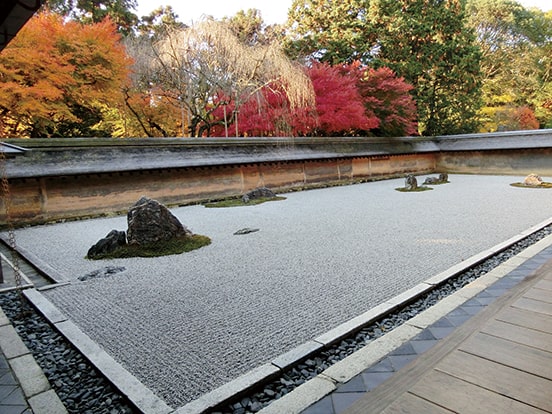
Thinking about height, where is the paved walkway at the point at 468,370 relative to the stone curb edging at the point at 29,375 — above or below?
below

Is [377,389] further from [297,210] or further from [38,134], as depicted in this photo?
[38,134]

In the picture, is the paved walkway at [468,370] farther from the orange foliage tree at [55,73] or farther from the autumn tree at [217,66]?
the orange foliage tree at [55,73]

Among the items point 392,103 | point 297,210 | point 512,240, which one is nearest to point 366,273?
point 512,240

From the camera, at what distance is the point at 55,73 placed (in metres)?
8.31

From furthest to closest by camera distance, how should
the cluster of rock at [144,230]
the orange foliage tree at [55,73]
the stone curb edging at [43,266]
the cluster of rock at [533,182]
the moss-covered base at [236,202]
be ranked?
the cluster of rock at [533,182], the moss-covered base at [236,202], the orange foliage tree at [55,73], the cluster of rock at [144,230], the stone curb edging at [43,266]

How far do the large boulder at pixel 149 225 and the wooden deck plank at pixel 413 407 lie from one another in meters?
3.62

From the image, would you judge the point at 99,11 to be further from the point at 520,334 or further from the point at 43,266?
the point at 520,334

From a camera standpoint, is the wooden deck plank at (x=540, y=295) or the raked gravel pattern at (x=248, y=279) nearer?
the raked gravel pattern at (x=248, y=279)

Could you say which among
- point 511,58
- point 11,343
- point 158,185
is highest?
point 511,58

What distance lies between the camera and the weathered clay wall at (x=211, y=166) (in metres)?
6.67

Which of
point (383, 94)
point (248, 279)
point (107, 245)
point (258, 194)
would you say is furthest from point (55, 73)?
point (383, 94)

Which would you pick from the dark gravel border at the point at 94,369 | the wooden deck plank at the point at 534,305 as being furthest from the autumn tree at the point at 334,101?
the wooden deck plank at the point at 534,305

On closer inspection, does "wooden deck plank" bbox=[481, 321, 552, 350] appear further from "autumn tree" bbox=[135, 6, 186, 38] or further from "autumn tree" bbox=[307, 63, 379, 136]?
"autumn tree" bbox=[135, 6, 186, 38]

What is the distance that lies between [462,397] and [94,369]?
184 cm
